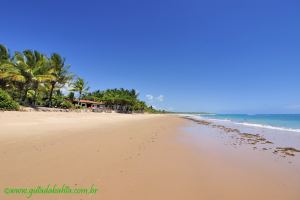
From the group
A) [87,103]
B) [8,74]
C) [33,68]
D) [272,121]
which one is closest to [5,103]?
[8,74]

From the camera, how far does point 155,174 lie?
17.1ft

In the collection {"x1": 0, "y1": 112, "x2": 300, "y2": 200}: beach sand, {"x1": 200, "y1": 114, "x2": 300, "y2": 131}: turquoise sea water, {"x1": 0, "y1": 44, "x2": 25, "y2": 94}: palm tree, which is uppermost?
{"x1": 0, "y1": 44, "x2": 25, "y2": 94}: palm tree

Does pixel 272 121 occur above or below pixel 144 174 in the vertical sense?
above

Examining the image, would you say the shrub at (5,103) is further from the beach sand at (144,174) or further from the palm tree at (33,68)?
the beach sand at (144,174)

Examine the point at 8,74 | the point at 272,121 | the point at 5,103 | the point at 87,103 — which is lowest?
the point at 272,121

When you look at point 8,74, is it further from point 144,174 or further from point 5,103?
point 144,174

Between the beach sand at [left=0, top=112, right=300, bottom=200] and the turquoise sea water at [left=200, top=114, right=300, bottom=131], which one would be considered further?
the turquoise sea water at [left=200, top=114, right=300, bottom=131]

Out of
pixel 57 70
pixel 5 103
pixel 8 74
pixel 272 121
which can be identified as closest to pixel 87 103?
pixel 57 70

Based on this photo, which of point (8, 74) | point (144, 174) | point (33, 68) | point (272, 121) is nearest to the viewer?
point (144, 174)

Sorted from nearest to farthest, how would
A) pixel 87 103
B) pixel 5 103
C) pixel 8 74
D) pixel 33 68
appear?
pixel 5 103 → pixel 8 74 → pixel 33 68 → pixel 87 103

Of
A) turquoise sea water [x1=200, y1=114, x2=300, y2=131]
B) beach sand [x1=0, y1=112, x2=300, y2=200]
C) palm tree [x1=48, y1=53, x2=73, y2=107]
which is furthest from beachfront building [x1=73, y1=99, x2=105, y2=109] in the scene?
beach sand [x1=0, y1=112, x2=300, y2=200]

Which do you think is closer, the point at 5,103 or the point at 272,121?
the point at 5,103

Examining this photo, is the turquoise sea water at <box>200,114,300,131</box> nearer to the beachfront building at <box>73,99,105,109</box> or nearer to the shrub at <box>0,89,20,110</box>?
the shrub at <box>0,89,20,110</box>

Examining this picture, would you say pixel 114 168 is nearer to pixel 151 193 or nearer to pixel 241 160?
pixel 151 193
